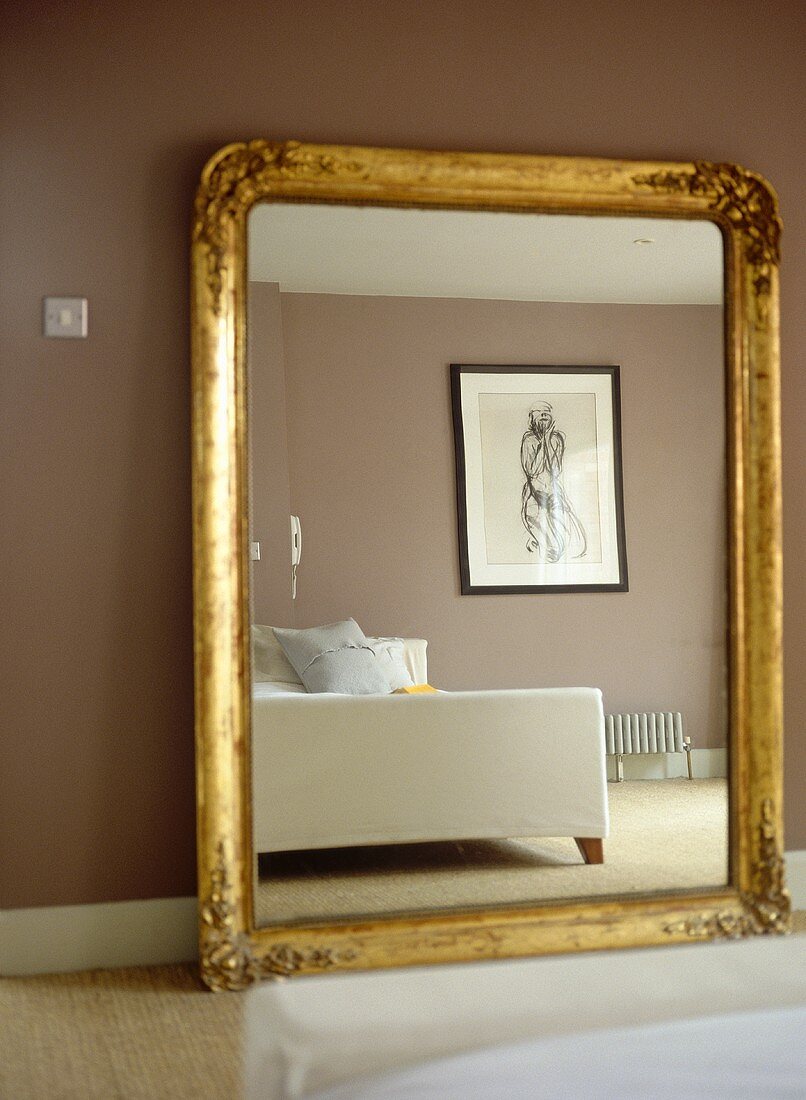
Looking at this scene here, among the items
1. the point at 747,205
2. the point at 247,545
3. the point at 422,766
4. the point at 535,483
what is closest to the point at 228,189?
the point at 247,545

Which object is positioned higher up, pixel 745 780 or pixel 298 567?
pixel 298 567

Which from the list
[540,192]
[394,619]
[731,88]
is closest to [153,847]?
[394,619]

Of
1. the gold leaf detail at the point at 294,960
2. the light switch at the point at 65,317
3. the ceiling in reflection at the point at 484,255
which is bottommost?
the gold leaf detail at the point at 294,960

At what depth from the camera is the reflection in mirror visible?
2.84m

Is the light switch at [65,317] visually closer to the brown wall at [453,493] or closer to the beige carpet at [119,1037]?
the brown wall at [453,493]

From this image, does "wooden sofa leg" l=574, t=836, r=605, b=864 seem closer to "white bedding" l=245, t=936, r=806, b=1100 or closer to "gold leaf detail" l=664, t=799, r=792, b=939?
"gold leaf detail" l=664, t=799, r=792, b=939

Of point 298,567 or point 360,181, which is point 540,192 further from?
point 298,567

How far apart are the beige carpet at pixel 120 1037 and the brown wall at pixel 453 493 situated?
0.96 meters

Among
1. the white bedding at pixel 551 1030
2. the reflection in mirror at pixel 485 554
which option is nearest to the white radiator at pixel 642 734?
the reflection in mirror at pixel 485 554

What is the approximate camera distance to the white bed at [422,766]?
9.20 ft

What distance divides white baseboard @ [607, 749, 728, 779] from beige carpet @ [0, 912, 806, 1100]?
3.80 feet

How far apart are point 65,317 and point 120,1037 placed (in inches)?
66.9

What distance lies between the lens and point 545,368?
3.02 metres

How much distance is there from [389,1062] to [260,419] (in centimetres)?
207
